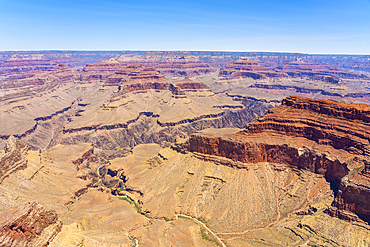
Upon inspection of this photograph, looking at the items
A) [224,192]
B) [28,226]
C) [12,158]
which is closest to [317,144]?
[224,192]

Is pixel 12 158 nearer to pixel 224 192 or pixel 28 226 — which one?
pixel 28 226

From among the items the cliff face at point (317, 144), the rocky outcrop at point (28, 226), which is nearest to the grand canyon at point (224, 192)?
the rocky outcrop at point (28, 226)

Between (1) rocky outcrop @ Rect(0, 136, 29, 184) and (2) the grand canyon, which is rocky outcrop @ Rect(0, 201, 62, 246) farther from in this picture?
(1) rocky outcrop @ Rect(0, 136, 29, 184)

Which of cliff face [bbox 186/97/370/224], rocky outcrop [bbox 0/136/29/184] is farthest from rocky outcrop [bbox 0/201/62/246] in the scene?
cliff face [bbox 186/97/370/224]

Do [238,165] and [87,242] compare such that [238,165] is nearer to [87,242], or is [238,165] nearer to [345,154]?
[345,154]

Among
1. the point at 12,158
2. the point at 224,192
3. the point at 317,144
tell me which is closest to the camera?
the point at 317,144
